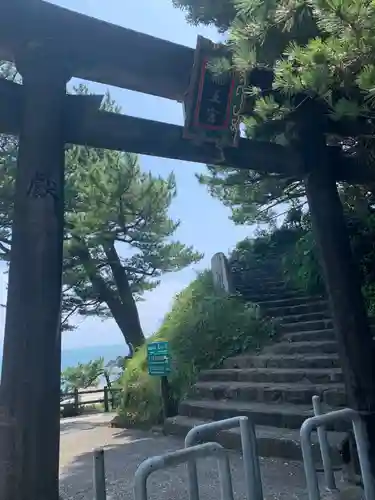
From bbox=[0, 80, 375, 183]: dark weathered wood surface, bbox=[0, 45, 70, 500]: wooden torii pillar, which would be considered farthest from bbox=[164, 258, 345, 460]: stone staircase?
bbox=[0, 45, 70, 500]: wooden torii pillar

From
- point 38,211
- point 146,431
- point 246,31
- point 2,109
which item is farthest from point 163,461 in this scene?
point 146,431

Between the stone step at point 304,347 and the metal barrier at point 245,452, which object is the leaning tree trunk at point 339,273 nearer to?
the metal barrier at point 245,452

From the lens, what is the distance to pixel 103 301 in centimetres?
1335

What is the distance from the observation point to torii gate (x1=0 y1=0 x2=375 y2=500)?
2.27m

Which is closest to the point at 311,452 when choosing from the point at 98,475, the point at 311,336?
the point at 98,475

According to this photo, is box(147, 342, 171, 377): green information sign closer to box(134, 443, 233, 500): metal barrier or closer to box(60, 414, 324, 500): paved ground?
box(60, 414, 324, 500): paved ground

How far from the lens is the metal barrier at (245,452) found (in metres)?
2.18

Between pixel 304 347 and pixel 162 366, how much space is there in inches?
80.4

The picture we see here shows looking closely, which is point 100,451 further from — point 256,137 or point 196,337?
point 196,337

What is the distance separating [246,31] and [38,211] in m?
1.79

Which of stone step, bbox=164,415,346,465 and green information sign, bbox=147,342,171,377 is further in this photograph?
green information sign, bbox=147,342,171,377

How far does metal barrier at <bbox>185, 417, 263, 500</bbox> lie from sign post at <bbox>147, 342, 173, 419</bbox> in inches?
155

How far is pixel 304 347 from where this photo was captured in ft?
20.3

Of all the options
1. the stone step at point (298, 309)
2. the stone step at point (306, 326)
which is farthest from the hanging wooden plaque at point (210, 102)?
the stone step at point (298, 309)
